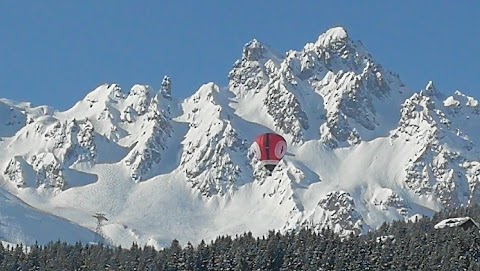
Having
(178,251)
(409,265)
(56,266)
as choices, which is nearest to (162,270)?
(178,251)

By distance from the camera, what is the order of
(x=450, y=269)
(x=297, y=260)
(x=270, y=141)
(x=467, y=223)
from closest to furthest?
1. (x=270, y=141)
2. (x=450, y=269)
3. (x=297, y=260)
4. (x=467, y=223)

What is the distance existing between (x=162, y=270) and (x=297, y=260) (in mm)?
17090

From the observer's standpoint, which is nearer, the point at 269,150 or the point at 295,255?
the point at 269,150

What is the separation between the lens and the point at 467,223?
164375 millimetres

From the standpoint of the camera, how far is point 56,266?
165 meters

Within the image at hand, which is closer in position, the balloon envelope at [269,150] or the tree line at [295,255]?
the balloon envelope at [269,150]

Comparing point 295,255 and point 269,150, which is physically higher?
point 295,255

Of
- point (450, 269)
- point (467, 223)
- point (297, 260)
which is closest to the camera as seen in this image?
point (450, 269)

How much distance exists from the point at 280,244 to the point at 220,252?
26.0ft

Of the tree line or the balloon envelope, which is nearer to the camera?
the balloon envelope

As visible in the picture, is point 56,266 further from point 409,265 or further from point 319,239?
point 409,265

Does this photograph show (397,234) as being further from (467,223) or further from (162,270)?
(162,270)

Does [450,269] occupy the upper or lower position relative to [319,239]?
lower

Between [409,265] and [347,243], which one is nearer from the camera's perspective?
[409,265]
